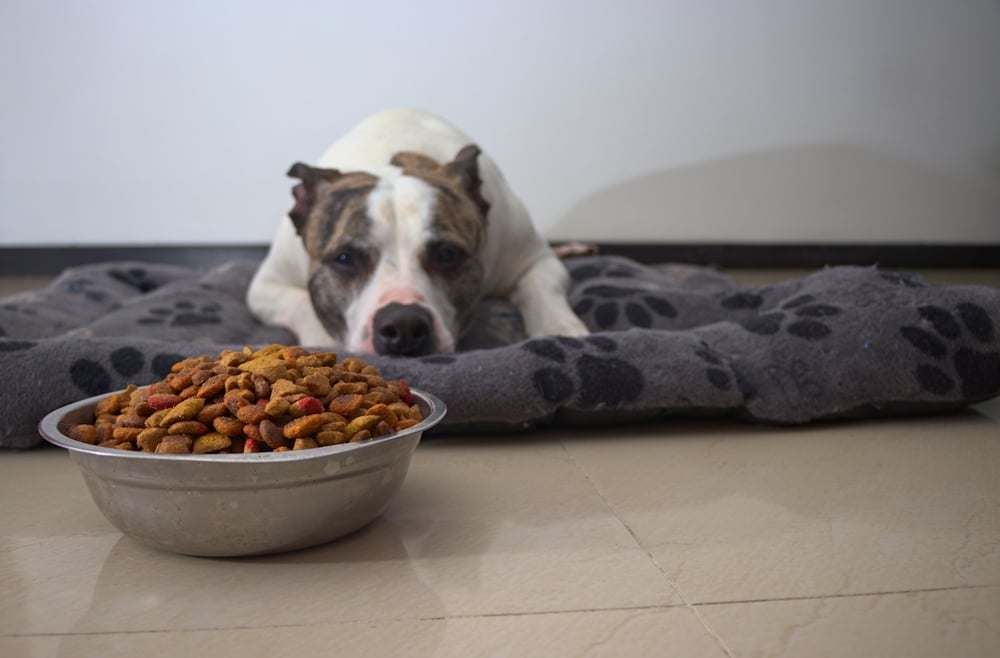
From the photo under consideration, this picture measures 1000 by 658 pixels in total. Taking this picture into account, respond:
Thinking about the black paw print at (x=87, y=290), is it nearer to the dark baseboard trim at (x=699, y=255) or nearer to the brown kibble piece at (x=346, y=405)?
the dark baseboard trim at (x=699, y=255)

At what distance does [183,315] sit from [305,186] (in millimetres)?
371

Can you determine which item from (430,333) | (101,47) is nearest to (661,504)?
(430,333)

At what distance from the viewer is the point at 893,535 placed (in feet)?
2.81

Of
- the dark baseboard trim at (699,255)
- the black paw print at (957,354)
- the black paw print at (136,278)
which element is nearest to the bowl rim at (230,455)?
the black paw print at (957,354)

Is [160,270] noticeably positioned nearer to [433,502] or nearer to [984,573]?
[433,502]

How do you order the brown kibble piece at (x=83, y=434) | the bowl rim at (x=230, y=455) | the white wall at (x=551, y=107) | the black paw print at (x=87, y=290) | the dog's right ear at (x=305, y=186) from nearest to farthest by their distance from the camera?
the bowl rim at (x=230, y=455) → the brown kibble piece at (x=83, y=434) → the dog's right ear at (x=305, y=186) → the black paw print at (x=87, y=290) → the white wall at (x=551, y=107)

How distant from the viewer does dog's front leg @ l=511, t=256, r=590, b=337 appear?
1652mm

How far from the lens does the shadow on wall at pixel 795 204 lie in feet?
11.9

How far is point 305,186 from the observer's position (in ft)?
5.38

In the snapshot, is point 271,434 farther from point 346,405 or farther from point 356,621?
point 356,621

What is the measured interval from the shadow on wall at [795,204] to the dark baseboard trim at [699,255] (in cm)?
4

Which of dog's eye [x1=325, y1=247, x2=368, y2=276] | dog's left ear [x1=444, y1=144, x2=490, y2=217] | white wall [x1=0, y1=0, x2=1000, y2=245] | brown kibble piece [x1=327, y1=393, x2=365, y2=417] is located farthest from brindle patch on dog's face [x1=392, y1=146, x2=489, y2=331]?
white wall [x1=0, y1=0, x2=1000, y2=245]

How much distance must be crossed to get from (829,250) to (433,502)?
10.8ft

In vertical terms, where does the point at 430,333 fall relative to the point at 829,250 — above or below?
above
